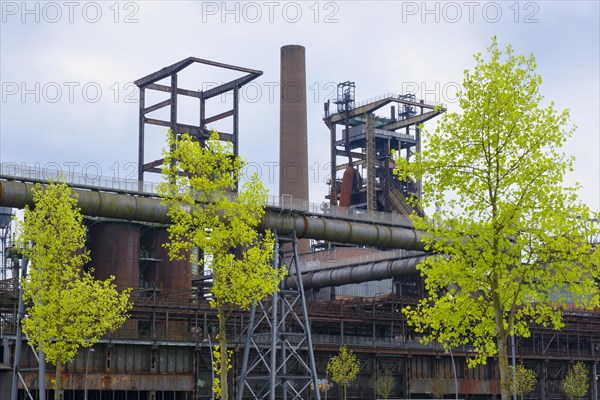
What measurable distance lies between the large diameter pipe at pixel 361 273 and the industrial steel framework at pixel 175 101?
17.1 meters

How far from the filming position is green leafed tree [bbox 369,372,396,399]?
249 ft

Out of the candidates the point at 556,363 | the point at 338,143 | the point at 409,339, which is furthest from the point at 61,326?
the point at 338,143

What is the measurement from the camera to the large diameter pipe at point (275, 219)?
167 ft

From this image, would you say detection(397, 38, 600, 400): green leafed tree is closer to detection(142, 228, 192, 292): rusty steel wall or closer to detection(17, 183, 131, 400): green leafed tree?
detection(17, 183, 131, 400): green leafed tree

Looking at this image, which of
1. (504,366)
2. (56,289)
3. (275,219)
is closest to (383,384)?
(275,219)

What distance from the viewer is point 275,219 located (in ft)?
190

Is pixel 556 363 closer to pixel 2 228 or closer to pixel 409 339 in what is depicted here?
pixel 409 339

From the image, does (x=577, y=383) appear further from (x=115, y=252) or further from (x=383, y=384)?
(x=115, y=252)

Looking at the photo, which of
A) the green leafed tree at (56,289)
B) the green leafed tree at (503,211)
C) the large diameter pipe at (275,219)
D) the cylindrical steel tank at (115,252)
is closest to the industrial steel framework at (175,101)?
the cylindrical steel tank at (115,252)

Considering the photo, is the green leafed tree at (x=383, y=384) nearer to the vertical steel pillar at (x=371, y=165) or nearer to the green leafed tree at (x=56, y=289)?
the green leafed tree at (x=56, y=289)

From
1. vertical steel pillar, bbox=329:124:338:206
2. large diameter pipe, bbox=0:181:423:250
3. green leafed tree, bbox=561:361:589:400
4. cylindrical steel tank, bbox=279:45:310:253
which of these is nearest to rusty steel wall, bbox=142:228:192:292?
large diameter pipe, bbox=0:181:423:250

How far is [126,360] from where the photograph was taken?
65562 millimetres

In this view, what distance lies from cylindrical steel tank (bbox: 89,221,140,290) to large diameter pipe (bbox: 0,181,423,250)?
16.1m

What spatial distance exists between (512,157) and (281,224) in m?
33.9
